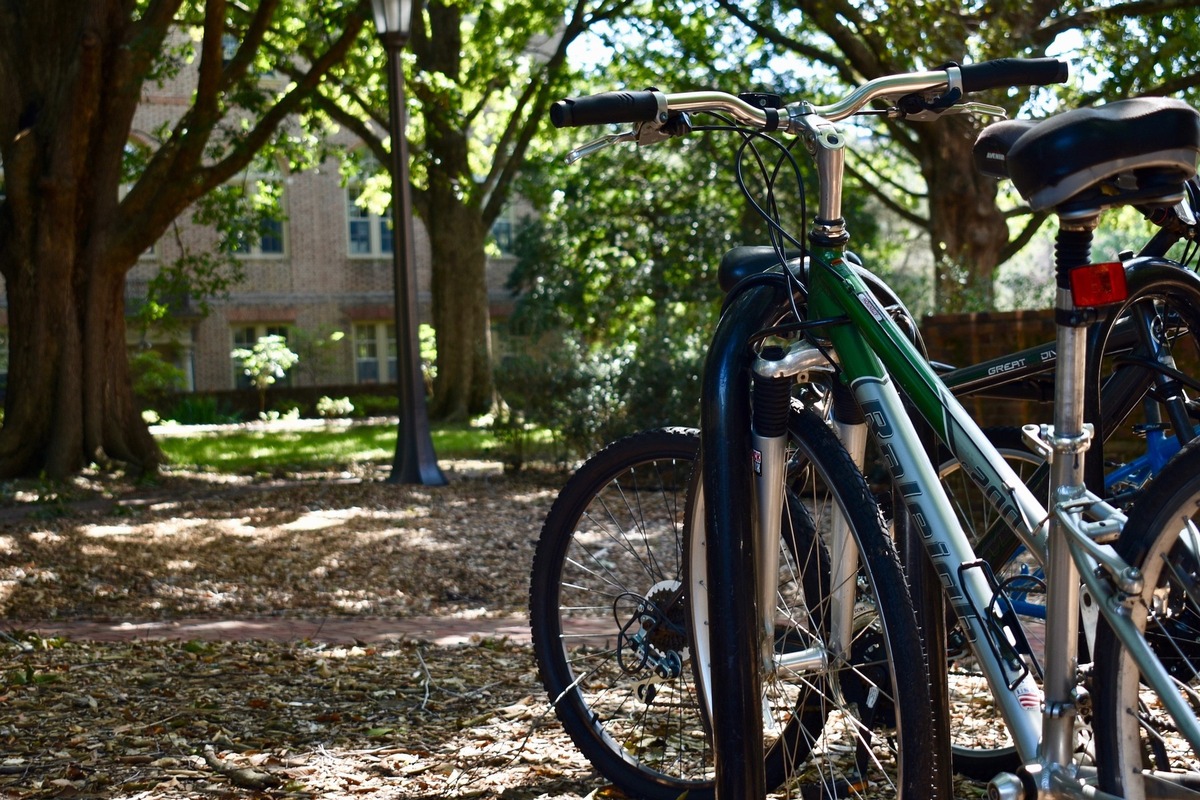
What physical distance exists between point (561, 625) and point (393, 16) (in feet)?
27.1

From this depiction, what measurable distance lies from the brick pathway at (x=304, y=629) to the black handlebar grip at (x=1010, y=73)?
10.4 feet

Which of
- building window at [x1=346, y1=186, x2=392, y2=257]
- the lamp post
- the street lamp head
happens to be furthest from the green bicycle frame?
building window at [x1=346, y1=186, x2=392, y2=257]

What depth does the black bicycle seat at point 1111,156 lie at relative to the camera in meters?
1.96

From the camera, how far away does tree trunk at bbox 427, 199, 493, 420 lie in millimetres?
20250

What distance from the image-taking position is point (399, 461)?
10922 millimetres

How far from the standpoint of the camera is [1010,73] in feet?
8.88

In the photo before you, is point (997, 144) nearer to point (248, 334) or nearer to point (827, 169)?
point (827, 169)

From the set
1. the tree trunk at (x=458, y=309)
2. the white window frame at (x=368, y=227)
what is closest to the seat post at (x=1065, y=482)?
the tree trunk at (x=458, y=309)

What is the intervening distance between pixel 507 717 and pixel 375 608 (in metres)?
2.66

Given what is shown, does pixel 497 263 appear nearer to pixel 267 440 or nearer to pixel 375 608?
pixel 267 440

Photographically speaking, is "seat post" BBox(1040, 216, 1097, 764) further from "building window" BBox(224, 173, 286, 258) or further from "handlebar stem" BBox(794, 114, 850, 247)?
"building window" BBox(224, 173, 286, 258)

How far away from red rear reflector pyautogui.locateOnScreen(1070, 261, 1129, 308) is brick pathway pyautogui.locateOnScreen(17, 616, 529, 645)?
11.5 feet

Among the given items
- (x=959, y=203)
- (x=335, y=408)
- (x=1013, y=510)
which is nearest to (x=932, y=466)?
(x=1013, y=510)

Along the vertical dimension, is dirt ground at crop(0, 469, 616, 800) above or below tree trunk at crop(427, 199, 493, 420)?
below
